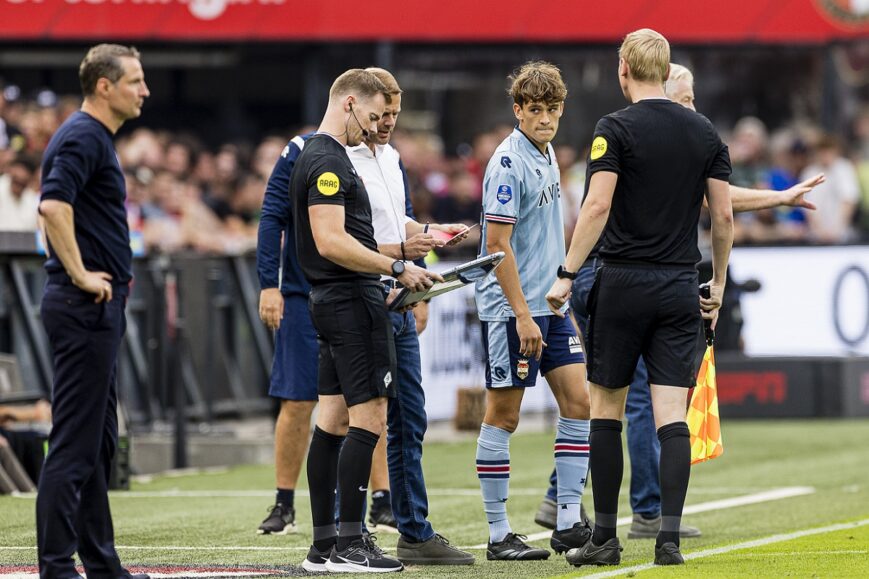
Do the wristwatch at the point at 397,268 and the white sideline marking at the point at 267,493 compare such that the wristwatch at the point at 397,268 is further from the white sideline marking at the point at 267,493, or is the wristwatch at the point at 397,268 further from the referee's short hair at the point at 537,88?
the white sideline marking at the point at 267,493

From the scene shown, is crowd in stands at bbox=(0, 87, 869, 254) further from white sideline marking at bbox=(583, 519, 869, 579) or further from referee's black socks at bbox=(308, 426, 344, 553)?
referee's black socks at bbox=(308, 426, 344, 553)

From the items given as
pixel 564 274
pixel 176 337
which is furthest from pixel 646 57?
pixel 176 337

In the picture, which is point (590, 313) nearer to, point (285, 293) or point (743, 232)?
point (285, 293)

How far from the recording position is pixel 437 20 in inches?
883

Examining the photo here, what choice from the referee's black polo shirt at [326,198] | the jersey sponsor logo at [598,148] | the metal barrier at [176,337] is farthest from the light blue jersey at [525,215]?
the metal barrier at [176,337]

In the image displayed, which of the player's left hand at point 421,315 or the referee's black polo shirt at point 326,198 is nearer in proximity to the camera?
the referee's black polo shirt at point 326,198

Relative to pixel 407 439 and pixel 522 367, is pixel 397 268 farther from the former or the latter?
pixel 407 439

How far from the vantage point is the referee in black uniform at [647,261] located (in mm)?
7488

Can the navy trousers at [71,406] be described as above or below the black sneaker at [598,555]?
above

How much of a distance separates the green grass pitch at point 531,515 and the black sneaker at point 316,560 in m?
0.31

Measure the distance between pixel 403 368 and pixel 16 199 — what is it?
7208mm

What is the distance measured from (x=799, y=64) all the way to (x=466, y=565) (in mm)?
20572

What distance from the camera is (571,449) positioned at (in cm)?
820

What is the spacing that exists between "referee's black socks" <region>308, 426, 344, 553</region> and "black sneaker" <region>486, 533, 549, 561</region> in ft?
2.59
